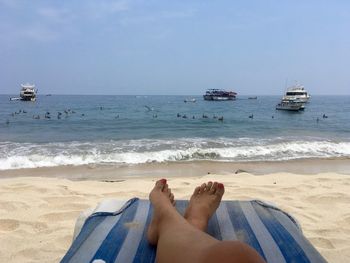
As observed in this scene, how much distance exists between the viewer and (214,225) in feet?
7.75

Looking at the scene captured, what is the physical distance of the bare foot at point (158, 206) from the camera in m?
2.05

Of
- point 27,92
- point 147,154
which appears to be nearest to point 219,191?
point 147,154

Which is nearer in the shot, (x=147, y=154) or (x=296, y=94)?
(x=147, y=154)

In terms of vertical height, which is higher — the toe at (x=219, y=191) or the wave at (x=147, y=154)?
the toe at (x=219, y=191)

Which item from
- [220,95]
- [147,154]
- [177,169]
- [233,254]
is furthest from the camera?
[220,95]

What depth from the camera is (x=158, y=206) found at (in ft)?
7.74

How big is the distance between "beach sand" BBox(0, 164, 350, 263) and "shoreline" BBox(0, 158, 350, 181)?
1180 mm

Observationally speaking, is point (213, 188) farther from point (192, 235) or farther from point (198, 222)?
point (192, 235)

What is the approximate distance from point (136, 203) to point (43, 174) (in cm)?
456

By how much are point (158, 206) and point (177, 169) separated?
16.1ft

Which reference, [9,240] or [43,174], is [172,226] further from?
[43,174]

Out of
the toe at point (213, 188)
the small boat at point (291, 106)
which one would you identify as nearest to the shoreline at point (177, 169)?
the toe at point (213, 188)

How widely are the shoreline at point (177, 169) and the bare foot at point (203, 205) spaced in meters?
3.86

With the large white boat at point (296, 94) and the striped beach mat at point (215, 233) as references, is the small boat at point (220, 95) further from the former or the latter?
the striped beach mat at point (215, 233)
